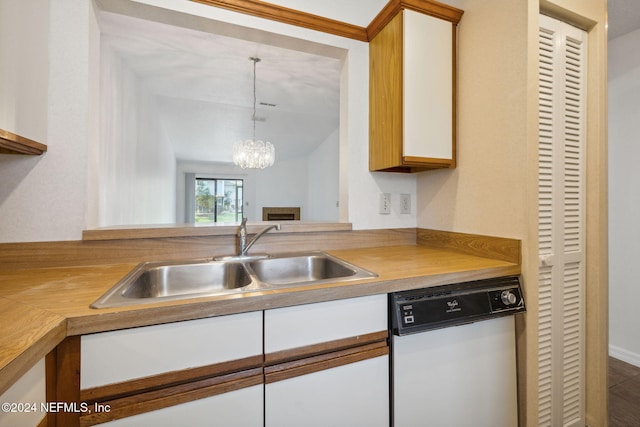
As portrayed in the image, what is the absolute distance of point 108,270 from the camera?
3.61 ft

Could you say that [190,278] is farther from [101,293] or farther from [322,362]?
[322,362]

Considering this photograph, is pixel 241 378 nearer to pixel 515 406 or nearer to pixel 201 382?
pixel 201 382

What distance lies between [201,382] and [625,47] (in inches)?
133

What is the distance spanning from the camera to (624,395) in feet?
5.68

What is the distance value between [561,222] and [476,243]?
36 cm

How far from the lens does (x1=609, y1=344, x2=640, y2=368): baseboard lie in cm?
202

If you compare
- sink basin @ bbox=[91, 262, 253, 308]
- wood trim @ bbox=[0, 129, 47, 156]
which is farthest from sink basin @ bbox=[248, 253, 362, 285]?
wood trim @ bbox=[0, 129, 47, 156]

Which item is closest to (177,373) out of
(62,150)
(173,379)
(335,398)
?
(173,379)

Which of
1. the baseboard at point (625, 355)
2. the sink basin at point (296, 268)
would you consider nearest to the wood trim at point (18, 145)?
the sink basin at point (296, 268)

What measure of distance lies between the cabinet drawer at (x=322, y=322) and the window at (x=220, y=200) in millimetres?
7895

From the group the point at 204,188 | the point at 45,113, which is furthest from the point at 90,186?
the point at 204,188

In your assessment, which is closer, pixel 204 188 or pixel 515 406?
pixel 515 406

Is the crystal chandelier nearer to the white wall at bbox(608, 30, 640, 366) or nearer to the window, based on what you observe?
the white wall at bbox(608, 30, 640, 366)

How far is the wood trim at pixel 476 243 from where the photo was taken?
1208 millimetres
